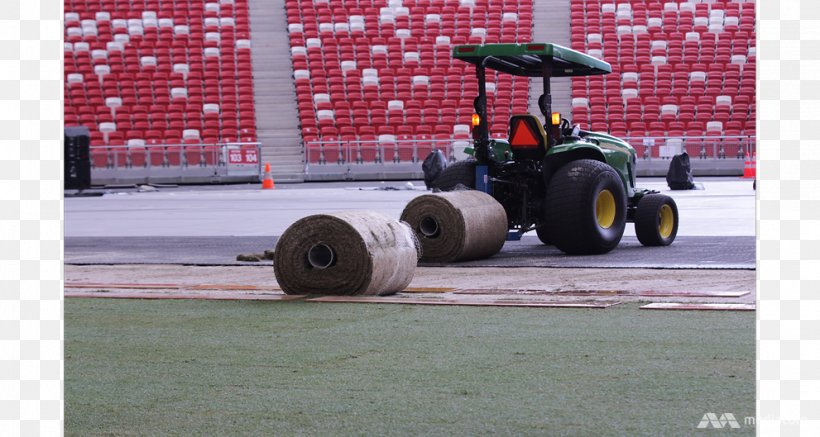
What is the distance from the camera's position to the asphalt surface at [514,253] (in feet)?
35.0

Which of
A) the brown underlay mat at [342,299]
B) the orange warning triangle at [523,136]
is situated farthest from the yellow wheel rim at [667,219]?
the brown underlay mat at [342,299]

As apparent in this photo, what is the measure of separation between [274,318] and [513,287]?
2269 millimetres

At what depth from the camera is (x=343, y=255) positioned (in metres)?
8.11

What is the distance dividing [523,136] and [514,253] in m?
1.14

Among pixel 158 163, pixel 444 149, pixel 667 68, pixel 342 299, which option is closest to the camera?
pixel 342 299

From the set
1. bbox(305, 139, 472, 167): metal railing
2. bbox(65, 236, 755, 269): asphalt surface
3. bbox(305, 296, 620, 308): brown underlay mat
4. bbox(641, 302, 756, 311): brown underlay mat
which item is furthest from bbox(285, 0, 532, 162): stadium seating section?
bbox(641, 302, 756, 311): brown underlay mat

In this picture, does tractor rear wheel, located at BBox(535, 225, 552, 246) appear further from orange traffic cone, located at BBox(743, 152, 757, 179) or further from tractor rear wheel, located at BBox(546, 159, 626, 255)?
orange traffic cone, located at BBox(743, 152, 757, 179)

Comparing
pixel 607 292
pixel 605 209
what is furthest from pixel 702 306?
pixel 605 209

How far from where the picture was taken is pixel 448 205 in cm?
1074

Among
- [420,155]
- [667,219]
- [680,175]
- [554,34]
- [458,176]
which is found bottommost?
[667,219]

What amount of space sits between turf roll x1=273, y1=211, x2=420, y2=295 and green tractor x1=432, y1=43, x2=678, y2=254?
3.38 m

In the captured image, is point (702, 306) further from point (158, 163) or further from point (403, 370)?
point (158, 163)

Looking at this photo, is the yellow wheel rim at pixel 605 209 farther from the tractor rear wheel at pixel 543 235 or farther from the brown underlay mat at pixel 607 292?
the brown underlay mat at pixel 607 292

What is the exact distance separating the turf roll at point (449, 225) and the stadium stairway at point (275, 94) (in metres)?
21.1
